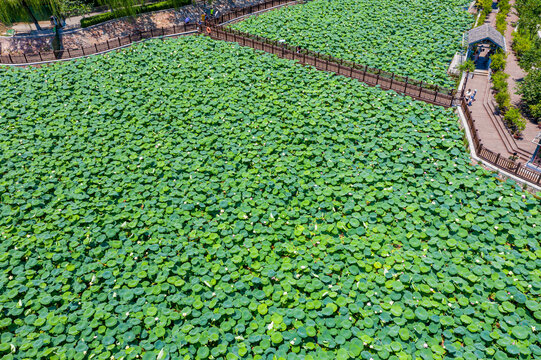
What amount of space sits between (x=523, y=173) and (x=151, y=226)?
15.2 meters

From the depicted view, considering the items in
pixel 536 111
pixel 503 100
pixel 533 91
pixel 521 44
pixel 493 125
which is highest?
pixel 521 44

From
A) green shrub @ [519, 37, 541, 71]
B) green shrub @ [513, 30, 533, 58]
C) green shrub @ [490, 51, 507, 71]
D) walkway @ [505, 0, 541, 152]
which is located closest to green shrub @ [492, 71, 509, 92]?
walkway @ [505, 0, 541, 152]

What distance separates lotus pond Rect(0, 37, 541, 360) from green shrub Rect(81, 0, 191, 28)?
1060cm

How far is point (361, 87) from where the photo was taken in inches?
763

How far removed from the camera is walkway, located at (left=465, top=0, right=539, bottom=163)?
635 inches

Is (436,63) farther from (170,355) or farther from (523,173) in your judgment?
(170,355)

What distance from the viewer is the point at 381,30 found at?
1058 inches

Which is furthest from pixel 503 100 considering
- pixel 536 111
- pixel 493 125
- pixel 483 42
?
pixel 483 42

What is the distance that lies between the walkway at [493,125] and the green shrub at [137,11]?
26.0 meters

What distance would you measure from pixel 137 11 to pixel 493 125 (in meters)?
29.3

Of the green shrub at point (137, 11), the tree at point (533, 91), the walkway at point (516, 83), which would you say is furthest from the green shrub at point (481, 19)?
the green shrub at point (137, 11)

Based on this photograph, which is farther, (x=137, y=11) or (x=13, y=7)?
(x=137, y=11)

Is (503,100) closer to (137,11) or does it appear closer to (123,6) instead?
(123,6)

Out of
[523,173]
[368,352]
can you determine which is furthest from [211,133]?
[523,173]
